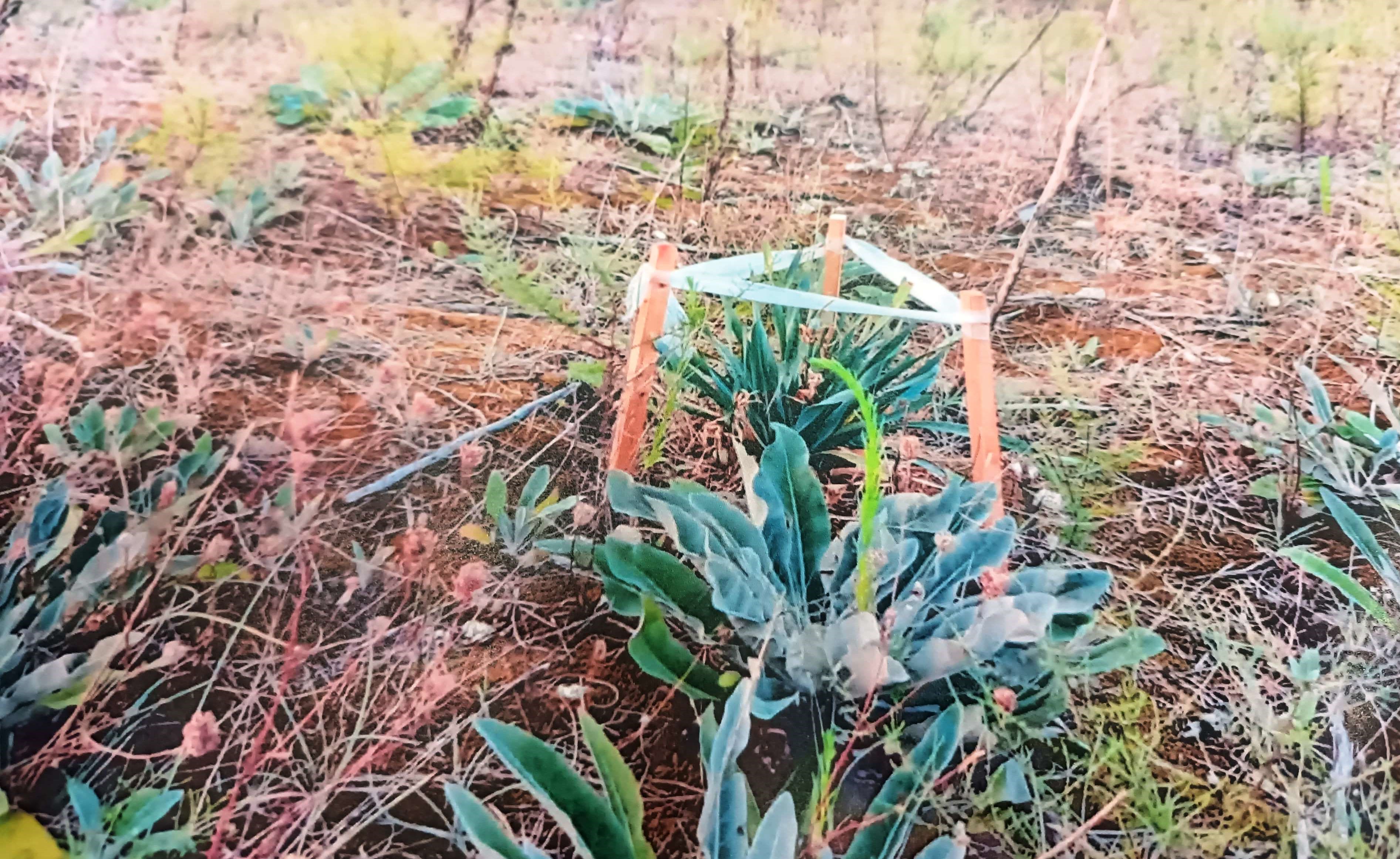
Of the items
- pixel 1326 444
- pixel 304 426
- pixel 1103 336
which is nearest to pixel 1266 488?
pixel 1326 444

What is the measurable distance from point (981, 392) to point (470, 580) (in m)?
0.48

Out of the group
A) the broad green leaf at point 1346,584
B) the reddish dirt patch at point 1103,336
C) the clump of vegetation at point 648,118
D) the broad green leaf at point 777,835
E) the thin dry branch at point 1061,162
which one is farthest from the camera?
the clump of vegetation at point 648,118

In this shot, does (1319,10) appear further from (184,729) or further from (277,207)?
(184,729)

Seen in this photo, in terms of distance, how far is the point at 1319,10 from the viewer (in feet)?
3.66

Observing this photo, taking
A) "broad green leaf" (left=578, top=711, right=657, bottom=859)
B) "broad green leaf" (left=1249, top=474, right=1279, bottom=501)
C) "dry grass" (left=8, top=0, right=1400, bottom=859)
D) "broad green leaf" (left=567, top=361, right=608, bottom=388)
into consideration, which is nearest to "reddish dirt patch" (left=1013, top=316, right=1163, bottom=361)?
"dry grass" (left=8, top=0, right=1400, bottom=859)

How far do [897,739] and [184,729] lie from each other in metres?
0.46

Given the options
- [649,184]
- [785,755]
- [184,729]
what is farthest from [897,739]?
[649,184]

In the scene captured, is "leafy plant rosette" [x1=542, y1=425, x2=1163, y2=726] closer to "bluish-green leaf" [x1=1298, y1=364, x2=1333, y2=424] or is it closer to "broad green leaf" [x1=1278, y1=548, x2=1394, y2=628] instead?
"broad green leaf" [x1=1278, y1=548, x2=1394, y2=628]

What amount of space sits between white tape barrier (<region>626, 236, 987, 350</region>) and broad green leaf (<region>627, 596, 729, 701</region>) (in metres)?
0.31

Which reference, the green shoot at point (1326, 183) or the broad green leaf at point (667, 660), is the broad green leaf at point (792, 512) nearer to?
the broad green leaf at point (667, 660)

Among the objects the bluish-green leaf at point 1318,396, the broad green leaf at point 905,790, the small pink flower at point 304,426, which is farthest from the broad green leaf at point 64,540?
the bluish-green leaf at point 1318,396

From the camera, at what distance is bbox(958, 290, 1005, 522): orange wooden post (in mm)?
754

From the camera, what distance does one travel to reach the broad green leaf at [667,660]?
23.3 inches

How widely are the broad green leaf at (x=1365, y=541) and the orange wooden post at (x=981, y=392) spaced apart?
30cm
